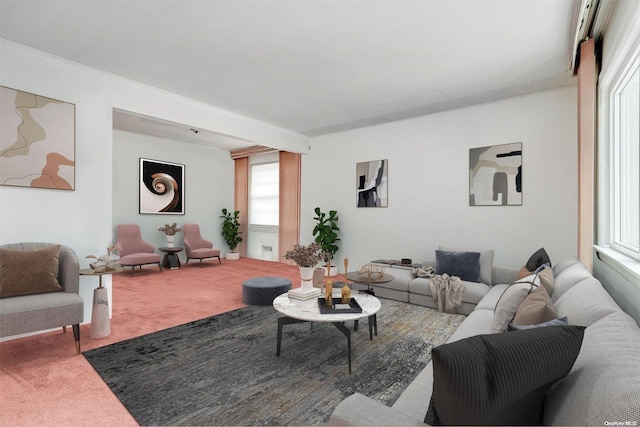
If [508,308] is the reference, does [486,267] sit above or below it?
below

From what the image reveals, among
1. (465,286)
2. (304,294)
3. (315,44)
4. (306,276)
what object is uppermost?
(315,44)

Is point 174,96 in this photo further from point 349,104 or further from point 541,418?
point 541,418

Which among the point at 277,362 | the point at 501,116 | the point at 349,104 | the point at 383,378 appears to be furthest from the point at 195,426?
the point at 501,116

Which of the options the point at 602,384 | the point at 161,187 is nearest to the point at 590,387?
the point at 602,384

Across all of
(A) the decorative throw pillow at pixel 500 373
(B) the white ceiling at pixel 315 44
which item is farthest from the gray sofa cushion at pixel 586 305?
(B) the white ceiling at pixel 315 44

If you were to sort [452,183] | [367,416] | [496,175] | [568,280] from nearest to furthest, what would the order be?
[367,416] < [568,280] < [496,175] < [452,183]

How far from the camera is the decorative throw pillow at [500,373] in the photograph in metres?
0.89

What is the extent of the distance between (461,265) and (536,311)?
2749 millimetres

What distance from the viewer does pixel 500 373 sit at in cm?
91

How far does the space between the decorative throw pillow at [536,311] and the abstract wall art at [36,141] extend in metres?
4.32

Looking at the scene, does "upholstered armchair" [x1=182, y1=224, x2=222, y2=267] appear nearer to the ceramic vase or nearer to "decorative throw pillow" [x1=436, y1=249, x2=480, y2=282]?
the ceramic vase

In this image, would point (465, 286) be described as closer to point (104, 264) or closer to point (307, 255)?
point (307, 255)

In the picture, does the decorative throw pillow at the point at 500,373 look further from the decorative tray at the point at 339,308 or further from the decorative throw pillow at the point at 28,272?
the decorative throw pillow at the point at 28,272

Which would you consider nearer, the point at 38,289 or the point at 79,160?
the point at 38,289
